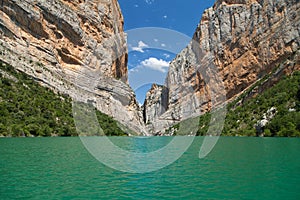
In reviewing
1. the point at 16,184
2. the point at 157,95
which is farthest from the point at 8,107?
the point at 157,95

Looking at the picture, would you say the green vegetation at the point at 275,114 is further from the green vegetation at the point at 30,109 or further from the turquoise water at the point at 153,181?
the turquoise water at the point at 153,181

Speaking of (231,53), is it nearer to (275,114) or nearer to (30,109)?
(275,114)

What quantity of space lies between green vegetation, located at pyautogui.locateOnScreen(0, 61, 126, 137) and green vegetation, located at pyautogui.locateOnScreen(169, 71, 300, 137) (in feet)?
102

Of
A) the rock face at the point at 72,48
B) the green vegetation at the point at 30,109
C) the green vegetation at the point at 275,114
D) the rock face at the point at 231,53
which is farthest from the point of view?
the rock face at the point at 231,53

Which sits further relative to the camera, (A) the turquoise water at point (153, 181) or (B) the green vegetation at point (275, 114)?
(B) the green vegetation at point (275, 114)

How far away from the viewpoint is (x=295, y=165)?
12.4 m

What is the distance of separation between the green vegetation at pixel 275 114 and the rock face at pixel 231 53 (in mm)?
9186

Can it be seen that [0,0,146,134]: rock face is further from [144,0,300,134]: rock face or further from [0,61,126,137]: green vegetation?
[144,0,300,134]: rock face

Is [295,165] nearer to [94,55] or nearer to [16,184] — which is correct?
[16,184]

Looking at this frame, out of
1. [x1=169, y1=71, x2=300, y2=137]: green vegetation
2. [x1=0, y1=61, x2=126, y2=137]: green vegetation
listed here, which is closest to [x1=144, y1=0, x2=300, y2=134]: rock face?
[x1=169, y1=71, x2=300, y2=137]: green vegetation

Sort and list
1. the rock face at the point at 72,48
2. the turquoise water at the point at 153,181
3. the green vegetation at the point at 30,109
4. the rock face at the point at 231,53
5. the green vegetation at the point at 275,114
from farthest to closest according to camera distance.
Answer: the rock face at the point at 231,53 < the rock face at the point at 72,48 < the green vegetation at the point at 275,114 < the green vegetation at the point at 30,109 < the turquoise water at the point at 153,181

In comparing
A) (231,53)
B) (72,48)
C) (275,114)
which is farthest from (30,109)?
(231,53)

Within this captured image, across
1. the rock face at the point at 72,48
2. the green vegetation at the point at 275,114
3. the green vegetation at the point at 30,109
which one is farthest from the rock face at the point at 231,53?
the green vegetation at the point at 30,109

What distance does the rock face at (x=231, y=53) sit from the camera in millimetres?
71756
